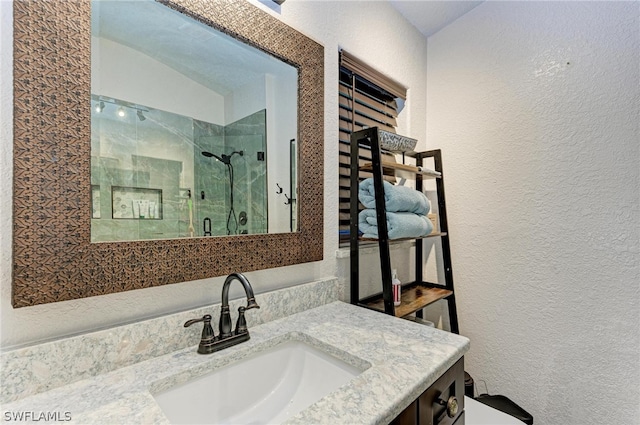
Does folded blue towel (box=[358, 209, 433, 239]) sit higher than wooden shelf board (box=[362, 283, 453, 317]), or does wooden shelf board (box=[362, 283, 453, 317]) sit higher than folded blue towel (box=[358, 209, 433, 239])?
folded blue towel (box=[358, 209, 433, 239])

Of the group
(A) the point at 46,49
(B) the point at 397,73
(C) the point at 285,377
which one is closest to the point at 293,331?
(C) the point at 285,377

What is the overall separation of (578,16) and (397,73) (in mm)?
742

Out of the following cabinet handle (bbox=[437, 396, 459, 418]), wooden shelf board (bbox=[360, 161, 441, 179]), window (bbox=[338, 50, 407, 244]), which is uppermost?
window (bbox=[338, 50, 407, 244])

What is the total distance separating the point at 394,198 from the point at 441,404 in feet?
2.15

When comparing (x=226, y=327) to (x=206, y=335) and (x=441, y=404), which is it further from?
(x=441, y=404)

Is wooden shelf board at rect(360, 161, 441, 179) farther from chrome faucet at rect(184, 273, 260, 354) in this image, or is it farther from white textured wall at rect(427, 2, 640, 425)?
chrome faucet at rect(184, 273, 260, 354)

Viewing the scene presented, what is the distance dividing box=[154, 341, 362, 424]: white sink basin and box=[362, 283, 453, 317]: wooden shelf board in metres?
0.41

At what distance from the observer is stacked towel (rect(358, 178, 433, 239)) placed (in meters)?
1.08

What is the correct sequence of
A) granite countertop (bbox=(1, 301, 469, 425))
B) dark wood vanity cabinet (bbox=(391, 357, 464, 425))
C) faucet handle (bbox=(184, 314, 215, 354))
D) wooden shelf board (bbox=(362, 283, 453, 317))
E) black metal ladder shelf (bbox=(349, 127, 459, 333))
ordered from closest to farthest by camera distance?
granite countertop (bbox=(1, 301, 469, 425)), dark wood vanity cabinet (bbox=(391, 357, 464, 425)), faucet handle (bbox=(184, 314, 215, 354)), black metal ladder shelf (bbox=(349, 127, 459, 333)), wooden shelf board (bbox=(362, 283, 453, 317))

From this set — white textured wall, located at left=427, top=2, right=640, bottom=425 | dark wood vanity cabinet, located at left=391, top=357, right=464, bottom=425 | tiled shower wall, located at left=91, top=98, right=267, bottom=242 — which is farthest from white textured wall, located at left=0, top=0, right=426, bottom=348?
dark wood vanity cabinet, located at left=391, top=357, right=464, bottom=425

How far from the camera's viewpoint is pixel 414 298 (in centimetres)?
132

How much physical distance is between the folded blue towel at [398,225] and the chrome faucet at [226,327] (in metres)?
0.58

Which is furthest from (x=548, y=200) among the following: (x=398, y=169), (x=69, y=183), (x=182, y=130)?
(x=69, y=183)

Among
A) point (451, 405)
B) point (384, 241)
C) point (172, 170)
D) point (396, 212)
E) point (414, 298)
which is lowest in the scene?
point (451, 405)
